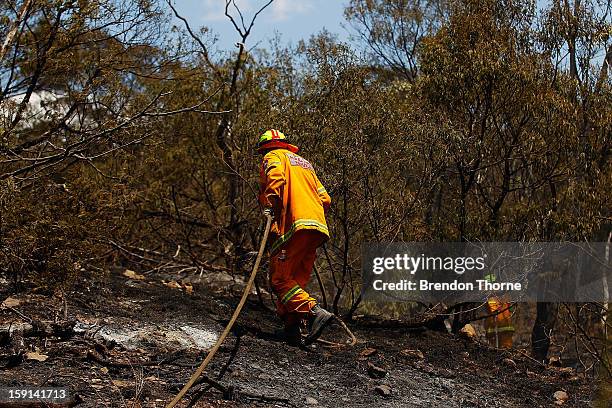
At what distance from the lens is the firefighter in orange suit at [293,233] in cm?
561

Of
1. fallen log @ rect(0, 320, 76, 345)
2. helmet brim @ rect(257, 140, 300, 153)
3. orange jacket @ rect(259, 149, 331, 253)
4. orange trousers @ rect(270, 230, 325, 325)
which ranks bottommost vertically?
fallen log @ rect(0, 320, 76, 345)

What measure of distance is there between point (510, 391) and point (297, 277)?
6.44ft

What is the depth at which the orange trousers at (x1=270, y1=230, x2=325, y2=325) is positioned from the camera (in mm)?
5613

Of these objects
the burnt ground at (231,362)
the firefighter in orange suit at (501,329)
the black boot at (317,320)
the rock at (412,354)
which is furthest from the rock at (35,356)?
the firefighter in orange suit at (501,329)

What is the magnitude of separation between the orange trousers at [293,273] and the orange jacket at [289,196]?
66 millimetres

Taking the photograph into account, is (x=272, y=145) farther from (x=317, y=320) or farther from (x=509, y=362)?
(x=509, y=362)

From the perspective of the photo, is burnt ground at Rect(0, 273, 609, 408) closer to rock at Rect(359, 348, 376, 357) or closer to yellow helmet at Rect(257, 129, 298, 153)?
rock at Rect(359, 348, 376, 357)

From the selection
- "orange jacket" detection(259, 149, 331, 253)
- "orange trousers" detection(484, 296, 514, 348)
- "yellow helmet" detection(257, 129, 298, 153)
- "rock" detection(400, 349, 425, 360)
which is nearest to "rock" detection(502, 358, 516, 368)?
"rock" detection(400, 349, 425, 360)

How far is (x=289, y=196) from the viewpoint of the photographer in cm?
569

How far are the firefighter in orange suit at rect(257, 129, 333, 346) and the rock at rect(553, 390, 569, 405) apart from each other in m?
2.05

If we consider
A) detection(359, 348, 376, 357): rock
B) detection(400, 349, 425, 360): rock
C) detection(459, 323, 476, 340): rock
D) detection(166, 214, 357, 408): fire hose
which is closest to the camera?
detection(166, 214, 357, 408): fire hose

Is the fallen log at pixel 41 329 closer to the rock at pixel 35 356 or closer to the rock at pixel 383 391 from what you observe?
the rock at pixel 35 356

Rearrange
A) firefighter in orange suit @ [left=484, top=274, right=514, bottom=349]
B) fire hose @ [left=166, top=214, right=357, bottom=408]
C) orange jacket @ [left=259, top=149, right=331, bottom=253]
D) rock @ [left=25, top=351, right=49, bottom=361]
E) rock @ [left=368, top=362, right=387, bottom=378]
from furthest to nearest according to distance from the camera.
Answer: firefighter in orange suit @ [left=484, top=274, right=514, bottom=349] → orange jacket @ [left=259, top=149, right=331, bottom=253] → rock @ [left=368, top=362, right=387, bottom=378] → rock @ [left=25, top=351, right=49, bottom=361] → fire hose @ [left=166, top=214, right=357, bottom=408]

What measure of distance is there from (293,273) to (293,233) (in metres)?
0.37
